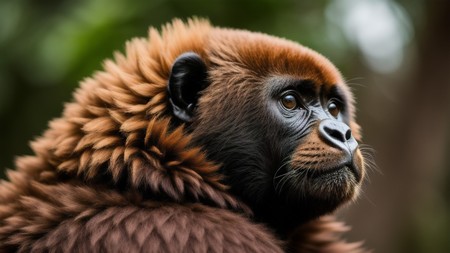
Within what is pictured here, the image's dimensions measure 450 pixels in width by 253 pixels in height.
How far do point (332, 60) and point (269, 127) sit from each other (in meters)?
4.07

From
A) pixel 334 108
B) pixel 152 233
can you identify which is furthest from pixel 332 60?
pixel 152 233

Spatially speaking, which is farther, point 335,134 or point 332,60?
point 332,60

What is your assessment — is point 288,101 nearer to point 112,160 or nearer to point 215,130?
point 215,130

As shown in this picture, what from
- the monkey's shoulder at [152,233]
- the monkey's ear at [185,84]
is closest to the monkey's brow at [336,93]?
the monkey's ear at [185,84]

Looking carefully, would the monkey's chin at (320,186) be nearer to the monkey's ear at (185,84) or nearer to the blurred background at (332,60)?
the monkey's ear at (185,84)

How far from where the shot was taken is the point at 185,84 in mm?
3479

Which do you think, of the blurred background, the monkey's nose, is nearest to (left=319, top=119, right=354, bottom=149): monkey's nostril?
the monkey's nose

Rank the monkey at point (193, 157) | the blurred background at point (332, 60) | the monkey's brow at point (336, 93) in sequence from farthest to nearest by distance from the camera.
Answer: the blurred background at point (332, 60)
the monkey's brow at point (336, 93)
the monkey at point (193, 157)

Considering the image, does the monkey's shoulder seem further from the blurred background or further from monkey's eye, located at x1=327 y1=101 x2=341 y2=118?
the blurred background

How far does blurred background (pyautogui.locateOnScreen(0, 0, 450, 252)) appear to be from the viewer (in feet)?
21.9

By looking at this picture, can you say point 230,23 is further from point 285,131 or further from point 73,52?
point 285,131

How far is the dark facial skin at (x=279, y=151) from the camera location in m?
3.38

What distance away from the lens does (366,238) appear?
7.91m

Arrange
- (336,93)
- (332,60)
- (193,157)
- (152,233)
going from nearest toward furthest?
(152,233) < (193,157) < (336,93) < (332,60)
